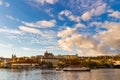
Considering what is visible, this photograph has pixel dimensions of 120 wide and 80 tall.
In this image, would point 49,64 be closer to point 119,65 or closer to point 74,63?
point 74,63

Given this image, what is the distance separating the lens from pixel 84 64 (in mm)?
188750

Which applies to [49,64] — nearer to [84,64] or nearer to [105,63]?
[84,64]

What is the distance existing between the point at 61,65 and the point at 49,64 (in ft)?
32.8

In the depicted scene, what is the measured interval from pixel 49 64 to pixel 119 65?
5211 cm

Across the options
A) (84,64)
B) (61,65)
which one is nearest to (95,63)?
(84,64)

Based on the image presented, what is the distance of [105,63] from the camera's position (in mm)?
197500

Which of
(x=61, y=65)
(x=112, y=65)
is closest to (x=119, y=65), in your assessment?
(x=112, y=65)

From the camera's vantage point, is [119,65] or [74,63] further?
[74,63]

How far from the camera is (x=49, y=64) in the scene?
196 m

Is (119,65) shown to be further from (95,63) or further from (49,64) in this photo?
(49,64)

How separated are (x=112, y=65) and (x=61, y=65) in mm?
38190

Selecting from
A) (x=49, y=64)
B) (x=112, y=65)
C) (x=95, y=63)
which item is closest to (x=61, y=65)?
(x=49, y=64)

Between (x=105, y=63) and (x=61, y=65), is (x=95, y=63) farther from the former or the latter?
(x=61, y=65)
